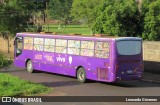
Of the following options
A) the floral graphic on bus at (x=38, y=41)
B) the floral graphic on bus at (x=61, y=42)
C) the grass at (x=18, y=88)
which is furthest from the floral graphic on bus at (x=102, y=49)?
the floral graphic on bus at (x=38, y=41)

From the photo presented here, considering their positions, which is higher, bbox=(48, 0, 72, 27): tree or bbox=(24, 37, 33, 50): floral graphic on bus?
bbox=(48, 0, 72, 27): tree

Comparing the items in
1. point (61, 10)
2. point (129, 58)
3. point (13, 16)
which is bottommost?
point (129, 58)

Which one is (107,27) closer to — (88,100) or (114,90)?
(114,90)

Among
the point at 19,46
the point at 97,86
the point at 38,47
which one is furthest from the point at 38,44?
the point at 97,86

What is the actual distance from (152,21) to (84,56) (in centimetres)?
733

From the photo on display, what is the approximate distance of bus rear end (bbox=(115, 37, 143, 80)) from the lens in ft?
68.6

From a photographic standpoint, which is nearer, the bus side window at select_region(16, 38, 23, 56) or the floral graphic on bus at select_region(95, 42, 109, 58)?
the floral graphic on bus at select_region(95, 42, 109, 58)

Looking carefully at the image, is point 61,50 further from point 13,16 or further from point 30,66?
point 13,16

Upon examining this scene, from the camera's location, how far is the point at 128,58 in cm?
2116

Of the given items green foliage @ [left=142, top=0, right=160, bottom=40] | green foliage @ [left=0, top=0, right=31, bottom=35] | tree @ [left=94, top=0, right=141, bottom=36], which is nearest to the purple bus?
tree @ [left=94, top=0, right=141, bottom=36]

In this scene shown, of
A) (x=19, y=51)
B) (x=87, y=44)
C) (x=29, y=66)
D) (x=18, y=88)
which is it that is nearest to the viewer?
(x=18, y=88)

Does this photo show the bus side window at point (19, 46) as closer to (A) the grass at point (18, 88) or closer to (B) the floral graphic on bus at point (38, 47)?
(B) the floral graphic on bus at point (38, 47)

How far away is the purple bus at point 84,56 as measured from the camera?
20984mm

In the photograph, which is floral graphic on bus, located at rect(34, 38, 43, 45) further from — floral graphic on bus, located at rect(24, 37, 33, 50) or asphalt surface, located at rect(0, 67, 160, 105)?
asphalt surface, located at rect(0, 67, 160, 105)
